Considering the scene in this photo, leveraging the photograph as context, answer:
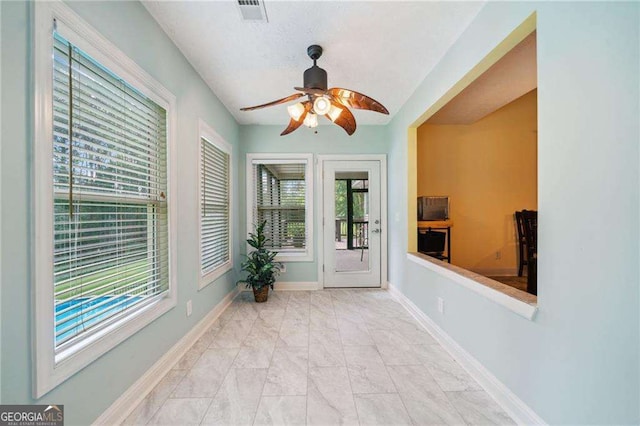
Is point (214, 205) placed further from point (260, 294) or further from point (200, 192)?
point (260, 294)

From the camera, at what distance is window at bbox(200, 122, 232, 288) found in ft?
8.82

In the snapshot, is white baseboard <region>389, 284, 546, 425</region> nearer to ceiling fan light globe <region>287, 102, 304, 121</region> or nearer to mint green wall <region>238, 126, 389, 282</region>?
mint green wall <region>238, 126, 389, 282</region>

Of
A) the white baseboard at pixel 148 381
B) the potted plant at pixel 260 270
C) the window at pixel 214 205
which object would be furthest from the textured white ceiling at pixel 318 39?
the white baseboard at pixel 148 381

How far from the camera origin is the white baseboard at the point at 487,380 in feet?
4.61

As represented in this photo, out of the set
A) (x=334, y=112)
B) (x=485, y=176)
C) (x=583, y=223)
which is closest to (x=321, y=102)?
(x=334, y=112)

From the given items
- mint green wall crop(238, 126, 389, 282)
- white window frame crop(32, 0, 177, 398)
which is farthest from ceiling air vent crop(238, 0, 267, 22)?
mint green wall crop(238, 126, 389, 282)

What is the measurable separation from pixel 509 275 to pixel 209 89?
5.04 meters

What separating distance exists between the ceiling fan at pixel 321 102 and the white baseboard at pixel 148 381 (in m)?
1.96

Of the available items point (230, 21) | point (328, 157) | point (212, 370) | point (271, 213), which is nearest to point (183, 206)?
point (212, 370)

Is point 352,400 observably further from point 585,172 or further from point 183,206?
point 183,206

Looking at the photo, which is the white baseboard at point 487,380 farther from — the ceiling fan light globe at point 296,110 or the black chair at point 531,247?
the ceiling fan light globe at point 296,110

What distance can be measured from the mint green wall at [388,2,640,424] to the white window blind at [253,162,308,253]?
284 centimetres

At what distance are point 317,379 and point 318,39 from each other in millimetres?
2526

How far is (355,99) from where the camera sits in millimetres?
1939
